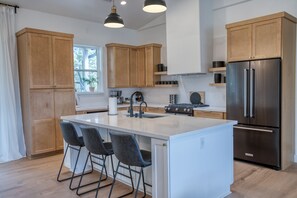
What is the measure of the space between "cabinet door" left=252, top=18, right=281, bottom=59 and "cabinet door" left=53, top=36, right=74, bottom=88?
3.58 metres

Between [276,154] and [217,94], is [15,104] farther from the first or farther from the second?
[276,154]

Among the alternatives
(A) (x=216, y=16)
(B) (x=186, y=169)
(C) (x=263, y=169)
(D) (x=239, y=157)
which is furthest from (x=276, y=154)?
(A) (x=216, y=16)

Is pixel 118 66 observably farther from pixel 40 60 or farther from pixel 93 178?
pixel 93 178

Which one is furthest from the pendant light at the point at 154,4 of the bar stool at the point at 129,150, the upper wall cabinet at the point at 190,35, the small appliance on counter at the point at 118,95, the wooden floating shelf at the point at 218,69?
the small appliance on counter at the point at 118,95

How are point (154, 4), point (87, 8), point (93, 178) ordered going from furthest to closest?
1. point (87, 8)
2. point (93, 178)
3. point (154, 4)

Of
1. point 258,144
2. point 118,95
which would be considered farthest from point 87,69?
point 258,144

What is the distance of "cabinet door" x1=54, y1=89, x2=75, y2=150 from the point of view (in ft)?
16.3

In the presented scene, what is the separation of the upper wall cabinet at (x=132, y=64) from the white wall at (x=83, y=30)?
285mm

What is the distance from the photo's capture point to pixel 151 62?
6.39 m

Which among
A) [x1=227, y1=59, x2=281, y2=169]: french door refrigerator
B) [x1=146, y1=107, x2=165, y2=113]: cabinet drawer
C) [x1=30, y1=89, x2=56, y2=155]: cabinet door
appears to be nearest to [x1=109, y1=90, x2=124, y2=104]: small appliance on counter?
[x1=146, y1=107, x2=165, y2=113]: cabinet drawer

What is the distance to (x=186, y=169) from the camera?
248 centimetres

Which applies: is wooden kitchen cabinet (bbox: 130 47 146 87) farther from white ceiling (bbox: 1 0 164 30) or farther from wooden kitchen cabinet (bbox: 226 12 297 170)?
wooden kitchen cabinet (bbox: 226 12 297 170)

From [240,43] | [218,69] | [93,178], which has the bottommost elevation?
[93,178]

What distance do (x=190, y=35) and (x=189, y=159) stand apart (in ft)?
10.9
